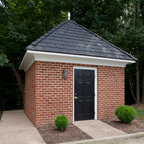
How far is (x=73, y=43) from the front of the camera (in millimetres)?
6934

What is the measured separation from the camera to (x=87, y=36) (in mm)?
7848

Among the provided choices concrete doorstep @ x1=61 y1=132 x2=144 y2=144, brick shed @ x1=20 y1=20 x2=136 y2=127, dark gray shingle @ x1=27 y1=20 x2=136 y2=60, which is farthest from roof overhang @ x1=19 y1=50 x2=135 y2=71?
concrete doorstep @ x1=61 y1=132 x2=144 y2=144

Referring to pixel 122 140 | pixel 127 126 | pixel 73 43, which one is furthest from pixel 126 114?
pixel 73 43

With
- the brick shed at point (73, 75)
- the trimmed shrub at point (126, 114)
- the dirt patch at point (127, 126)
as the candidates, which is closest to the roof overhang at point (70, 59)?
the brick shed at point (73, 75)

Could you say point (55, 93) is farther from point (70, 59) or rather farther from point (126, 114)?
point (126, 114)

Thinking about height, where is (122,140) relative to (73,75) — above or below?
below

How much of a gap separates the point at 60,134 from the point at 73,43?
152 inches

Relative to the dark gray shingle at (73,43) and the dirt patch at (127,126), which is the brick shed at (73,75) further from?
the dirt patch at (127,126)

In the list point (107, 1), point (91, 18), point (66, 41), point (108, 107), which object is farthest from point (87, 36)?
point (107, 1)

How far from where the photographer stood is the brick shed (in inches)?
239

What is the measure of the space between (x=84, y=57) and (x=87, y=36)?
188cm

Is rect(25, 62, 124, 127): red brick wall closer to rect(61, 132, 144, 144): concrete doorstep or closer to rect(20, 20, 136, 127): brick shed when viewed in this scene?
rect(20, 20, 136, 127): brick shed

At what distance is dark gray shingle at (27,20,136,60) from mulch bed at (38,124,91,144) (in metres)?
2.96

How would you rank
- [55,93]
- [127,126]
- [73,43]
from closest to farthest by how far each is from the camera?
[127,126] → [55,93] → [73,43]
